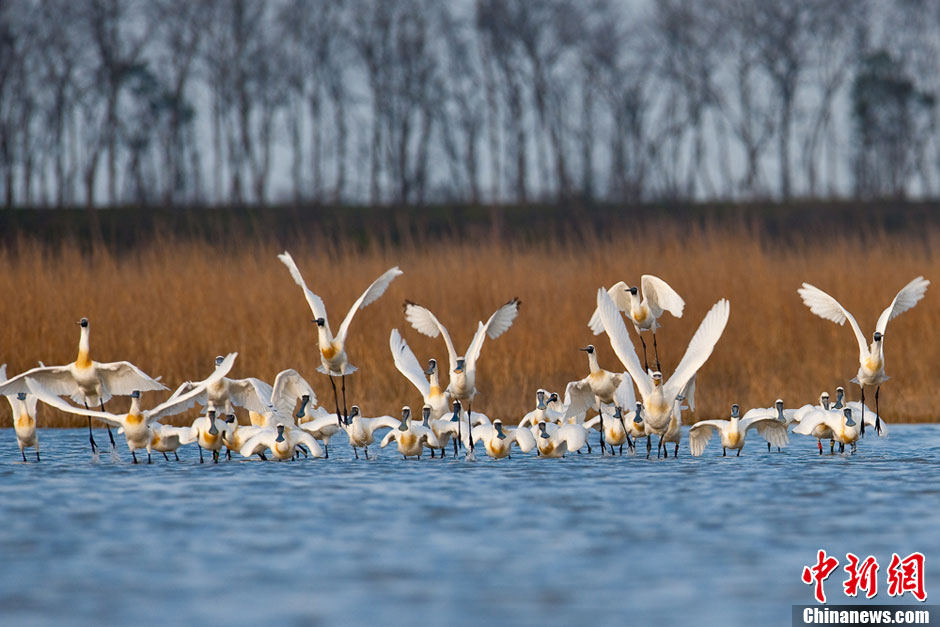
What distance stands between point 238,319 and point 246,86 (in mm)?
23690

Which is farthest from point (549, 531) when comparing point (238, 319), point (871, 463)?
point (238, 319)

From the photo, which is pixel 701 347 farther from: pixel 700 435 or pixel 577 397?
pixel 577 397

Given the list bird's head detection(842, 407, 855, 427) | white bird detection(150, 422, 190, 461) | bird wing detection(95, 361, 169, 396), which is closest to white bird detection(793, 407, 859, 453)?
bird's head detection(842, 407, 855, 427)

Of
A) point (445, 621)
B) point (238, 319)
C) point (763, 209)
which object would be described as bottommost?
point (445, 621)

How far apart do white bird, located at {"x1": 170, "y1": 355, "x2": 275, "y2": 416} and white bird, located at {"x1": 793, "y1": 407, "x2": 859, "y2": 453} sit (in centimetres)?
382

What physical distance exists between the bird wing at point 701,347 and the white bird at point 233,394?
115 inches

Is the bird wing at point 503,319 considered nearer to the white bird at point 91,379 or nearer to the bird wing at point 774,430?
the bird wing at point 774,430

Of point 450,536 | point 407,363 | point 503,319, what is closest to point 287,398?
point 407,363

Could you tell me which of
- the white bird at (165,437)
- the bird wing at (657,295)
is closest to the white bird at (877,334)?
the bird wing at (657,295)

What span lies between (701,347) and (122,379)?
4074mm

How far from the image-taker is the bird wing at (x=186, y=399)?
10.4 metres

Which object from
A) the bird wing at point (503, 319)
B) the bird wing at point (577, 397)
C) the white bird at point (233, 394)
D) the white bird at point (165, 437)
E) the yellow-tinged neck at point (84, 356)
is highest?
the bird wing at point (503, 319)

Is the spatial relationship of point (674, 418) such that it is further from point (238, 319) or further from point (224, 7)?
point (224, 7)

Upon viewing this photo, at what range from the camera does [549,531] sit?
7625 mm
